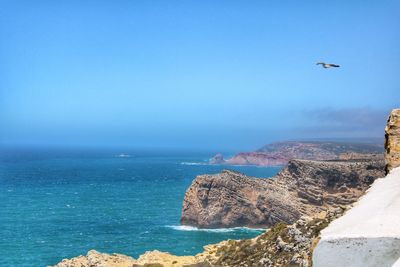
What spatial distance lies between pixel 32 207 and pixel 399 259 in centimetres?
9833

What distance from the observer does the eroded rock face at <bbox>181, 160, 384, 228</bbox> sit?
88.7 m

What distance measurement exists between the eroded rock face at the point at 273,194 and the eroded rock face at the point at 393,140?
71.6 meters

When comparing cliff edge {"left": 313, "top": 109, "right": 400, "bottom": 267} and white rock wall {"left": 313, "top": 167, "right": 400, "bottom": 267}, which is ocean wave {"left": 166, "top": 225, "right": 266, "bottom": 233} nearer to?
cliff edge {"left": 313, "top": 109, "right": 400, "bottom": 267}

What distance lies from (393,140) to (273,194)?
77685mm

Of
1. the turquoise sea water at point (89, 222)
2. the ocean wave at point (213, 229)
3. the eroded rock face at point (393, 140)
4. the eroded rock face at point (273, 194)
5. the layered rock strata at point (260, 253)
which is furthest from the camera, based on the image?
the eroded rock face at point (273, 194)

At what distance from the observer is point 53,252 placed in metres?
63.1

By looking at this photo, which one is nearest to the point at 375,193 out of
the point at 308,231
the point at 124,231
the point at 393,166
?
the point at 393,166

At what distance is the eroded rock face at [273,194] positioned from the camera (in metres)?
88.7

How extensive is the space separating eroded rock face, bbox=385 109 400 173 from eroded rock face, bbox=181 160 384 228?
7160 cm

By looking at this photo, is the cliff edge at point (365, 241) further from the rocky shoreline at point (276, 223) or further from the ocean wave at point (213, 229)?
the ocean wave at point (213, 229)


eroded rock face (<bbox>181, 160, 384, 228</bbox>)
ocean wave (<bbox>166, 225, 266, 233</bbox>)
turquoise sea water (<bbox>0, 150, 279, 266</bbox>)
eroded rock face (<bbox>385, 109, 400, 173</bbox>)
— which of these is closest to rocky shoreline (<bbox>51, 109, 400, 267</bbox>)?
eroded rock face (<bbox>385, 109, 400, 173</bbox>)

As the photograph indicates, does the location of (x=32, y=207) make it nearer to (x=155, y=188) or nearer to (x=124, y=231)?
(x=124, y=231)

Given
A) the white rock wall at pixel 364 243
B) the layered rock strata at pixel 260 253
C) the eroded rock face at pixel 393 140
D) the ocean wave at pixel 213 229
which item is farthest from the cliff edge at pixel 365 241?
the ocean wave at pixel 213 229

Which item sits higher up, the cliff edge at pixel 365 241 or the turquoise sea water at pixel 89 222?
the cliff edge at pixel 365 241
